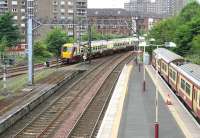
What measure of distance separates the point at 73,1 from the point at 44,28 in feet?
60.5

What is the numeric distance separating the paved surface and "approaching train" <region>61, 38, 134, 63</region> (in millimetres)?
30068

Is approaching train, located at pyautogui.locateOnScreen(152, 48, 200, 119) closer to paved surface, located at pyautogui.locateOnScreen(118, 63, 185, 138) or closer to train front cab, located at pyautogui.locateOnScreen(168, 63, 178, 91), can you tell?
train front cab, located at pyautogui.locateOnScreen(168, 63, 178, 91)

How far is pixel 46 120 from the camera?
30891 millimetres

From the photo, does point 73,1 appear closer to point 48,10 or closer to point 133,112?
point 48,10

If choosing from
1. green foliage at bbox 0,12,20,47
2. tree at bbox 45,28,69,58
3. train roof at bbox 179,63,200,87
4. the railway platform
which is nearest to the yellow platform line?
the railway platform

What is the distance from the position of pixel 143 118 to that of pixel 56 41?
57018mm

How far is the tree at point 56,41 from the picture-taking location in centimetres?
8350

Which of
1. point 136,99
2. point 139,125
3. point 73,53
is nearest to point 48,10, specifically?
point 73,53

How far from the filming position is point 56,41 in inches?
3310

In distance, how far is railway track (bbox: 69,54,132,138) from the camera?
27.2m

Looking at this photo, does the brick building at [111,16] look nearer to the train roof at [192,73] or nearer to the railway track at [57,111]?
the railway track at [57,111]

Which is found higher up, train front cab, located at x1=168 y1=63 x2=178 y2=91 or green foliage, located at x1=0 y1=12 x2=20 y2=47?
green foliage, located at x1=0 y1=12 x2=20 y2=47

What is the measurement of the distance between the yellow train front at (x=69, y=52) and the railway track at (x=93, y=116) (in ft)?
74.3

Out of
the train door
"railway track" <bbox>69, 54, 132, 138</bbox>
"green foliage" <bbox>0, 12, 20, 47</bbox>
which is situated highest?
"green foliage" <bbox>0, 12, 20, 47</bbox>
